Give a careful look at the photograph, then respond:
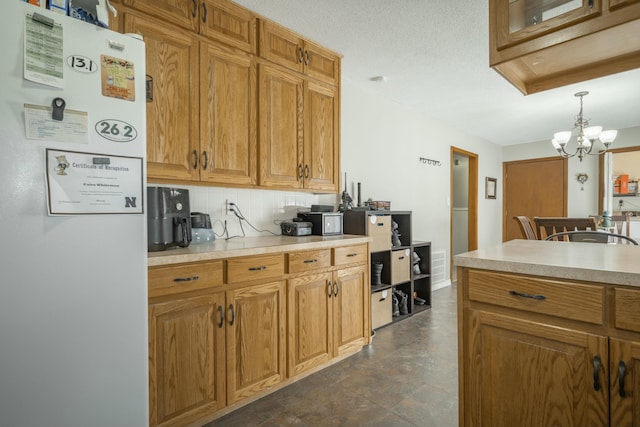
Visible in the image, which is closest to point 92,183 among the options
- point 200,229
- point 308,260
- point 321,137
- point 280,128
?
point 200,229

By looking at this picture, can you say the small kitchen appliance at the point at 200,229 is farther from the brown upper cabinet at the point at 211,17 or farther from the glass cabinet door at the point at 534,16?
the glass cabinet door at the point at 534,16

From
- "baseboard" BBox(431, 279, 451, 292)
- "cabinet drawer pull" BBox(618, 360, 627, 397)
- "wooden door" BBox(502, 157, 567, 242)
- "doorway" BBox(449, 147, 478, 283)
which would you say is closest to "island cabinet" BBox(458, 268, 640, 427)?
"cabinet drawer pull" BBox(618, 360, 627, 397)

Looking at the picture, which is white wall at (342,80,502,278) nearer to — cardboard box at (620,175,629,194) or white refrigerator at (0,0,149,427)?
white refrigerator at (0,0,149,427)

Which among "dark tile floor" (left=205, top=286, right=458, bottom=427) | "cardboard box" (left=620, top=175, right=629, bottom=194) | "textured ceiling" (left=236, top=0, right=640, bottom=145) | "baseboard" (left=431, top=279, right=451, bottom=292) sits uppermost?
"textured ceiling" (left=236, top=0, right=640, bottom=145)

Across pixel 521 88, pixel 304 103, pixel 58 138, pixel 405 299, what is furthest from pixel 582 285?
pixel 405 299

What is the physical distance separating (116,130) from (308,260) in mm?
1375

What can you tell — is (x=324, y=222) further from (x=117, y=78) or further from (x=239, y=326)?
(x=117, y=78)

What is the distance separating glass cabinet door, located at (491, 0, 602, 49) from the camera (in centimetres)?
137

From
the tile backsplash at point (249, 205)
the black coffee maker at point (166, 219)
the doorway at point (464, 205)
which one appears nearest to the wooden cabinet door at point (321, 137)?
the tile backsplash at point (249, 205)

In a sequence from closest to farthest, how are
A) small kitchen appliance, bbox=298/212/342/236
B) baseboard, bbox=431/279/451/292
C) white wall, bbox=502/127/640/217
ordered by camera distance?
small kitchen appliance, bbox=298/212/342/236 → baseboard, bbox=431/279/451/292 → white wall, bbox=502/127/640/217

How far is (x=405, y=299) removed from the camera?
3469mm

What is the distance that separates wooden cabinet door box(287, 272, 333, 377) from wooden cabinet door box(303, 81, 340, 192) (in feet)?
2.50

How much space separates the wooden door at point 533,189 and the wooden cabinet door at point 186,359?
578 centimetres

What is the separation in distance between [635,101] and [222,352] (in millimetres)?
5279
